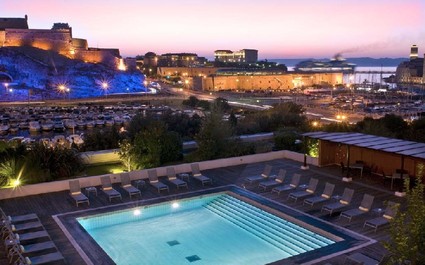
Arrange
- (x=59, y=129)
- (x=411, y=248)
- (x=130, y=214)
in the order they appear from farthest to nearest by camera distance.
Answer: (x=59, y=129) → (x=130, y=214) → (x=411, y=248)

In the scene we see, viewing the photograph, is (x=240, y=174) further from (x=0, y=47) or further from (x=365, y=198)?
(x=0, y=47)

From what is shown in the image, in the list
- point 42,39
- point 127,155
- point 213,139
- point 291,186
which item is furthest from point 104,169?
point 42,39

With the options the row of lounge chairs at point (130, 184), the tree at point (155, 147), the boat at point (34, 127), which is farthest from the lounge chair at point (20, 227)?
the boat at point (34, 127)

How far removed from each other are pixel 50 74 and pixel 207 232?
259 ft

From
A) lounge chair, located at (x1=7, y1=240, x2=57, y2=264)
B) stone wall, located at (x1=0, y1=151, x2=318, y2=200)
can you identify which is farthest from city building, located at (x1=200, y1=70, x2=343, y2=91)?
lounge chair, located at (x1=7, y1=240, x2=57, y2=264)

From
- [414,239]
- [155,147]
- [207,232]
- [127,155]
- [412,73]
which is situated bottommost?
[207,232]

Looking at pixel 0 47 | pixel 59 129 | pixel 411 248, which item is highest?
pixel 0 47

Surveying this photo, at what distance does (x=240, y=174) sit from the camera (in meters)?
16.1

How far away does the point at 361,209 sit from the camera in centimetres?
1173

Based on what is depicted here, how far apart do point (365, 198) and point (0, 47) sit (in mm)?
84558

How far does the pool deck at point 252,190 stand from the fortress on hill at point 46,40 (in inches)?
3163

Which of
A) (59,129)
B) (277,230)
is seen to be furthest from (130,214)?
(59,129)

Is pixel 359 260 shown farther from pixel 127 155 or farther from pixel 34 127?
pixel 34 127

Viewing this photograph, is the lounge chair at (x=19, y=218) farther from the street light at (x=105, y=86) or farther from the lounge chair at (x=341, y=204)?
the street light at (x=105, y=86)
